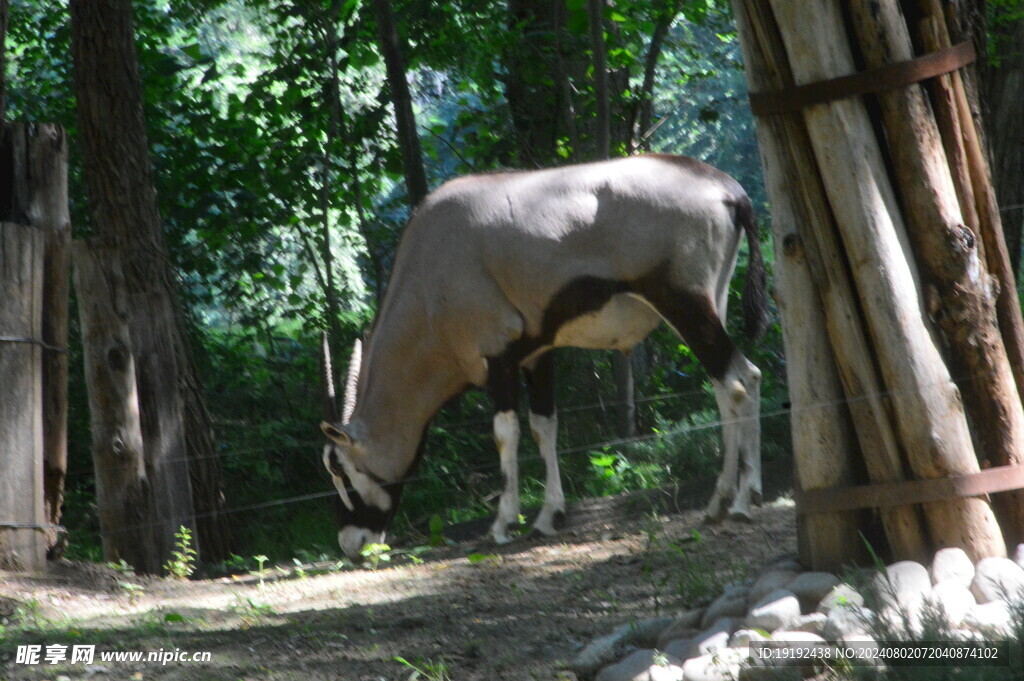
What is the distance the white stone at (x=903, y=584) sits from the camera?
3.85 meters

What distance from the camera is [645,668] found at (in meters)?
4.00

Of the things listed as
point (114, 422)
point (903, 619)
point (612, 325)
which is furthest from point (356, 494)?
point (903, 619)

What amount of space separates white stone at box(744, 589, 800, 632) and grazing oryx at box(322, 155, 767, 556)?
2.57 meters

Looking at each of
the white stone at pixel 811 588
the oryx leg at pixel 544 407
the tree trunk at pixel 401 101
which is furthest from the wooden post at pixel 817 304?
the tree trunk at pixel 401 101

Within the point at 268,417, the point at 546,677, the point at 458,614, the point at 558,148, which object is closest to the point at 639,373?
the point at 558,148

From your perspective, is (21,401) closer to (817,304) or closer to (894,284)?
(817,304)

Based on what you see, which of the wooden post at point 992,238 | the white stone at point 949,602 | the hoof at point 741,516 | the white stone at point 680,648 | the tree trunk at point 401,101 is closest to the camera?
the white stone at point 949,602

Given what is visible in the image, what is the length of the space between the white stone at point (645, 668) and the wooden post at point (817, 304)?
859 mm

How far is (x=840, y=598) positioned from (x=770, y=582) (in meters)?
0.45

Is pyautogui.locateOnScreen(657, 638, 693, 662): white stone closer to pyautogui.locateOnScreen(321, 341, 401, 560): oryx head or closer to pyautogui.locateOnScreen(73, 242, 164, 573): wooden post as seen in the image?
pyautogui.locateOnScreen(321, 341, 401, 560): oryx head

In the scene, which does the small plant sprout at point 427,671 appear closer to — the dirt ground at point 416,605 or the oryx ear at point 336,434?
the dirt ground at point 416,605

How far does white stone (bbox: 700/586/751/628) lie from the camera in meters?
4.36

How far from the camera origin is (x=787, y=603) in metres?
4.04

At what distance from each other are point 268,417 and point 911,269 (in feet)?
25.8
